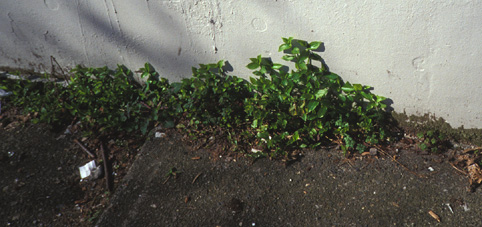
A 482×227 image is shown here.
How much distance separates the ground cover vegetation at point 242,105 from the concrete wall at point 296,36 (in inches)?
4.1

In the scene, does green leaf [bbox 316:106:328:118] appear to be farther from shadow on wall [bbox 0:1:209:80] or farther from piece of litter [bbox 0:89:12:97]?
piece of litter [bbox 0:89:12:97]

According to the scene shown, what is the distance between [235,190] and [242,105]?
2.43 feet

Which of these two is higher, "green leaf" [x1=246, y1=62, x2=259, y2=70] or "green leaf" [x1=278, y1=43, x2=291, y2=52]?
"green leaf" [x1=278, y1=43, x2=291, y2=52]

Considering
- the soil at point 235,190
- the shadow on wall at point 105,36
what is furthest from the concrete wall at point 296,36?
the soil at point 235,190

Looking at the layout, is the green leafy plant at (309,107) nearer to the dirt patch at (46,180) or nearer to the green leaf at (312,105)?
the green leaf at (312,105)

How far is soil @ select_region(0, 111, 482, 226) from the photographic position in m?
Answer: 2.27

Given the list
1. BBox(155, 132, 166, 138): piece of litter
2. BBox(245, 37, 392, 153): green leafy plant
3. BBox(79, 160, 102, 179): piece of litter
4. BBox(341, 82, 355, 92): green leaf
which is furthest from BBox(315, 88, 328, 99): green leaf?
BBox(79, 160, 102, 179): piece of litter

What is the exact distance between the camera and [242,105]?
Answer: 297 centimetres

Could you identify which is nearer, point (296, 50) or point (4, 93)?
point (296, 50)

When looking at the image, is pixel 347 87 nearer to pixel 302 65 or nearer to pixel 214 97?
pixel 302 65

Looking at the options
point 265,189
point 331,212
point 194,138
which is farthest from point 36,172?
point 331,212

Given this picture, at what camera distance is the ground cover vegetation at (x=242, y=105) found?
2.66m

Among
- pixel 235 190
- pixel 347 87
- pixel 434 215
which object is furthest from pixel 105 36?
pixel 434 215

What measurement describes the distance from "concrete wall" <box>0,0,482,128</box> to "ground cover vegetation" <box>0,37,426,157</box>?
0.10 m
